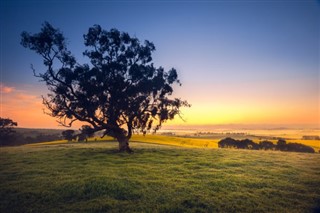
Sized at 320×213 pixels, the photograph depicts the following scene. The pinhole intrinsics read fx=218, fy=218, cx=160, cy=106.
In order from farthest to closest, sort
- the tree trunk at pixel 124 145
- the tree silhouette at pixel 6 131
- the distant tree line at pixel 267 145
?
1. the tree silhouette at pixel 6 131
2. the distant tree line at pixel 267 145
3. the tree trunk at pixel 124 145

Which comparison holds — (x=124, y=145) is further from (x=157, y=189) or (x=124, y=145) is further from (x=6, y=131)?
(x=6, y=131)

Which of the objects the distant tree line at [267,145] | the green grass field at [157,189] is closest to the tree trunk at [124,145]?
the green grass field at [157,189]

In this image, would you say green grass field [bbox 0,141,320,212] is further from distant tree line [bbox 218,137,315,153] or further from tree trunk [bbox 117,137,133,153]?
distant tree line [bbox 218,137,315,153]

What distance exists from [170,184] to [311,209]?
7083 millimetres

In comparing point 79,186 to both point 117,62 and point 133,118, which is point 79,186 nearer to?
point 133,118

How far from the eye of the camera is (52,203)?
1047 cm

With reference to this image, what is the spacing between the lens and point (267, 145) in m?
50.6

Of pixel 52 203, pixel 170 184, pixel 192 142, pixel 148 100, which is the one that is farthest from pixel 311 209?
pixel 192 142

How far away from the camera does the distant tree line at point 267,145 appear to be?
45.6m

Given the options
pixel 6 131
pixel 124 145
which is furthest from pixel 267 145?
pixel 6 131

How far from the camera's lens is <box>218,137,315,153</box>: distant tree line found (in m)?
45.6

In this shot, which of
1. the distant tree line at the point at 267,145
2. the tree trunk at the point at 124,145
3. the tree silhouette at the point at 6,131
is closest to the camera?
the tree trunk at the point at 124,145

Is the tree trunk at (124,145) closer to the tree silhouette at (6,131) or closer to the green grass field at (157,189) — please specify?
the green grass field at (157,189)

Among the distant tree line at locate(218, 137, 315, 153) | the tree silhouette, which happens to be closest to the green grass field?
the distant tree line at locate(218, 137, 315, 153)
